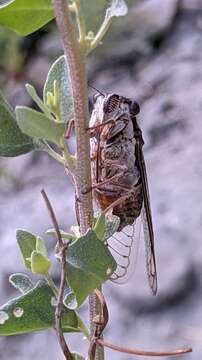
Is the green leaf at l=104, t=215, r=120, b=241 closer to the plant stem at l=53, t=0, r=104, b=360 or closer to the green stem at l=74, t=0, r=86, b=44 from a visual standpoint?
the plant stem at l=53, t=0, r=104, b=360

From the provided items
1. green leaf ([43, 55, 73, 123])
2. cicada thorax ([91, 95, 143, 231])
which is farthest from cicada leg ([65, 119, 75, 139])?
cicada thorax ([91, 95, 143, 231])

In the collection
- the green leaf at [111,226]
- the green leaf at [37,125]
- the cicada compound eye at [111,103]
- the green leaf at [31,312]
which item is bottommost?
the green leaf at [31,312]

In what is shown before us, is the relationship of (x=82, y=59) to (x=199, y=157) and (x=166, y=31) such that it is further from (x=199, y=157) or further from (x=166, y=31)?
(x=166, y=31)

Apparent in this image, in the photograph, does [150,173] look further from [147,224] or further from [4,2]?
[4,2]

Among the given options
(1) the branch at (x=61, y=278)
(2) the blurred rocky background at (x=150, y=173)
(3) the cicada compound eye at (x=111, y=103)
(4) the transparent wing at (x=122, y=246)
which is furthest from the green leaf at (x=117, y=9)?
(2) the blurred rocky background at (x=150, y=173)

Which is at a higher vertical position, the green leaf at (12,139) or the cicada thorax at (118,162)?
the cicada thorax at (118,162)

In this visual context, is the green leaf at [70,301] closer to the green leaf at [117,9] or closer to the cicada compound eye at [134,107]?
the green leaf at [117,9]
